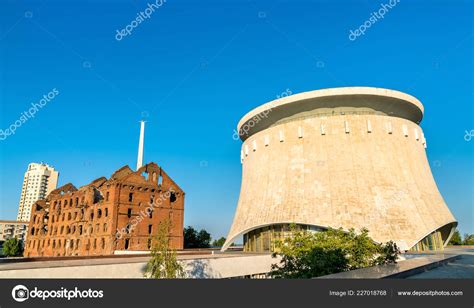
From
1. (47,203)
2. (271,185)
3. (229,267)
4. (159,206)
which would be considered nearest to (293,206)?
(271,185)

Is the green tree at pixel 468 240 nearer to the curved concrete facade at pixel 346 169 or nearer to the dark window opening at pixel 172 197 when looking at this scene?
the curved concrete facade at pixel 346 169

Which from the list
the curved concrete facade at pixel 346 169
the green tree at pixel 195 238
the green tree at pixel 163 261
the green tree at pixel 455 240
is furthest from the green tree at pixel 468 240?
the green tree at pixel 163 261

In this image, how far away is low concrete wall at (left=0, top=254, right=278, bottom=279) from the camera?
12.0 metres

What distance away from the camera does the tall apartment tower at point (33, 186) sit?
11575 centimetres

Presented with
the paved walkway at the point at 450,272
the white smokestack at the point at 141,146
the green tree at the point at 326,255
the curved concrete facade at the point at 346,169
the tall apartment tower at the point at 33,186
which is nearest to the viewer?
the paved walkway at the point at 450,272

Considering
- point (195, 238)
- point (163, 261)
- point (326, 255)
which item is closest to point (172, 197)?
point (195, 238)

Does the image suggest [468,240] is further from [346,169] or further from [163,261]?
[163,261]

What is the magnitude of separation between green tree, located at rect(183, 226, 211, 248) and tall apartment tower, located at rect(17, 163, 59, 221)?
89.3 m

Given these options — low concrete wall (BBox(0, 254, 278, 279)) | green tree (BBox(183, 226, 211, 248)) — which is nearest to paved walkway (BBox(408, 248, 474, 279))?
low concrete wall (BBox(0, 254, 278, 279))

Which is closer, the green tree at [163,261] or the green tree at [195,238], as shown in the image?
the green tree at [163,261]

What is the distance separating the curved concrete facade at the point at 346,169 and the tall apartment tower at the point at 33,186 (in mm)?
110900

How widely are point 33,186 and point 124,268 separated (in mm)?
125967

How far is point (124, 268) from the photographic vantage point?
13.7m

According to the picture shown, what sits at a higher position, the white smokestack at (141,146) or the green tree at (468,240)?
the white smokestack at (141,146)
